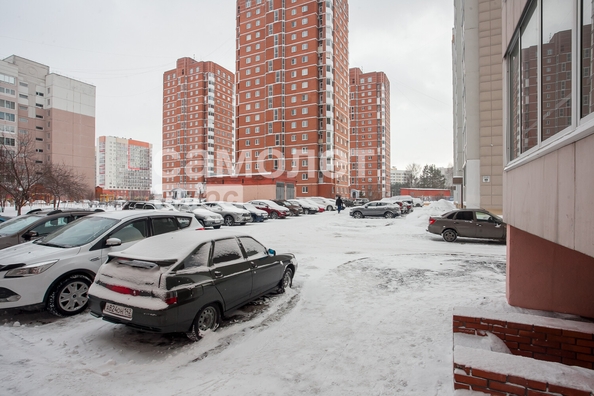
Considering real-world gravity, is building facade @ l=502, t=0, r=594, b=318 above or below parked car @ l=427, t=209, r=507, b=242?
above

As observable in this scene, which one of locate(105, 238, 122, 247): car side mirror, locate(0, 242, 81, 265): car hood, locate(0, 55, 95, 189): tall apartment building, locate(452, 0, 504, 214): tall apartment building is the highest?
locate(0, 55, 95, 189): tall apartment building

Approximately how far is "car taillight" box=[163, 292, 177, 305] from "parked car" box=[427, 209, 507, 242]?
12626mm

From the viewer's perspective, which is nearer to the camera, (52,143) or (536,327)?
(536,327)

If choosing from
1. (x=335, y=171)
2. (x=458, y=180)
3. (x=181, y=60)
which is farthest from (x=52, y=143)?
(x=458, y=180)

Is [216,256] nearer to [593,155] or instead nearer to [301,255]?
[593,155]

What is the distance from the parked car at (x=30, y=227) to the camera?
287 inches

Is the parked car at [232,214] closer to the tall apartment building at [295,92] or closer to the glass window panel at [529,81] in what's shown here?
the glass window panel at [529,81]

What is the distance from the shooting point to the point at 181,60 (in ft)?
359

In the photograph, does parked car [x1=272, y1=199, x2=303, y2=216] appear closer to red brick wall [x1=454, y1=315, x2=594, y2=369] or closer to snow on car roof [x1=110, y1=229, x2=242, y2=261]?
snow on car roof [x1=110, y1=229, x2=242, y2=261]

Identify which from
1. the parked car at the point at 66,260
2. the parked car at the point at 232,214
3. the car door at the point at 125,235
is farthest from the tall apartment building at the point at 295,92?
the parked car at the point at 66,260

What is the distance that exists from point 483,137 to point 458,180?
1494cm

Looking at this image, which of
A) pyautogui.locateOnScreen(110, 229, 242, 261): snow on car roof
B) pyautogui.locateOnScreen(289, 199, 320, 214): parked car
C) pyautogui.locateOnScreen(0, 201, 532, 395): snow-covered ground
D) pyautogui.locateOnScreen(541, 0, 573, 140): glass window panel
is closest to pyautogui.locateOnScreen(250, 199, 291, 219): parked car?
pyautogui.locateOnScreen(289, 199, 320, 214): parked car

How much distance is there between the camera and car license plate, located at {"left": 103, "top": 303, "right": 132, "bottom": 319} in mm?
3950

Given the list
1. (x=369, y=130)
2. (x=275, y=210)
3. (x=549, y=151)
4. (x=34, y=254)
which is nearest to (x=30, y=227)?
(x=34, y=254)
